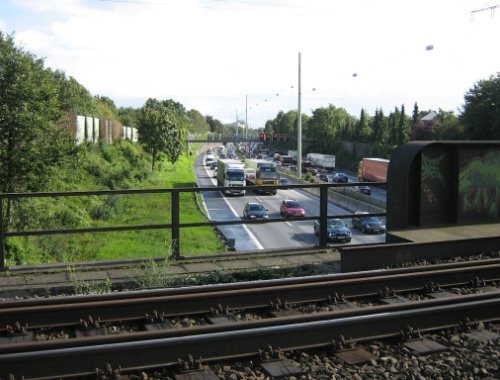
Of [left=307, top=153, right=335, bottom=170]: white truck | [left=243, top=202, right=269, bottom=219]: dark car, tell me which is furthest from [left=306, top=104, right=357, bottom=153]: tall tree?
[left=243, top=202, right=269, bottom=219]: dark car

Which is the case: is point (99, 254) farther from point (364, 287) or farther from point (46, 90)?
point (364, 287)

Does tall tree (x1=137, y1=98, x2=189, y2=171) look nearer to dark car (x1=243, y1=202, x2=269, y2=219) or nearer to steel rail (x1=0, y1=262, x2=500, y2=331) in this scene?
dark car (x1=243, y1=202, x2=269, y2=219)

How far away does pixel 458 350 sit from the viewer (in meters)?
5.83

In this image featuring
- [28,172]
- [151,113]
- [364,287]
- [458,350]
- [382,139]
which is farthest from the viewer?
[382,139]

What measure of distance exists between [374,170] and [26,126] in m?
37.9

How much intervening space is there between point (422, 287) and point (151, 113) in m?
61.4

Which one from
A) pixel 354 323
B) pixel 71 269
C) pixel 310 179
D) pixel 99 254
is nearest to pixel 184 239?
pixel 99 254

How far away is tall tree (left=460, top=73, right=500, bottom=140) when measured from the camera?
60.4 meters

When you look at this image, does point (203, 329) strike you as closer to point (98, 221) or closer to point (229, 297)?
point (229, 297)

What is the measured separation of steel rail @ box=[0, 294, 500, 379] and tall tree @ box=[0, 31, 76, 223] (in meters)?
17.7

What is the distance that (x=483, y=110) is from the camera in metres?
61.0

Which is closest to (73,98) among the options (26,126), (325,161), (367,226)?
(325,161)

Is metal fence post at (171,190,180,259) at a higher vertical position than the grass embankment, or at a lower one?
higher

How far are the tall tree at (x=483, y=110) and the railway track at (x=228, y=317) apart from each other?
5670 cm
